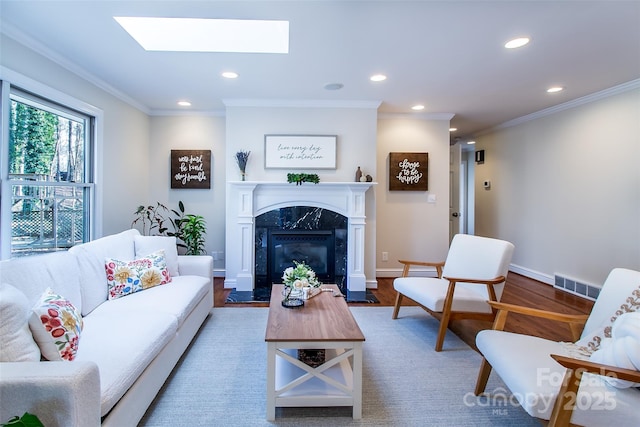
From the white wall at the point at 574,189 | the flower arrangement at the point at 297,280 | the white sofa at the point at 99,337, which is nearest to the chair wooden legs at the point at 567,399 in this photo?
the flower arrangement at the point at 297,280

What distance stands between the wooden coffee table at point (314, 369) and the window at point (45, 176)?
2329 mm

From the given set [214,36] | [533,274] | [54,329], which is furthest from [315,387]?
[533,274]

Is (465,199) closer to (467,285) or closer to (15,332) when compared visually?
(467,285)

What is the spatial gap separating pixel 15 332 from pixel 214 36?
2459 mm

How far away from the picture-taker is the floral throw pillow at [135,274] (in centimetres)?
241

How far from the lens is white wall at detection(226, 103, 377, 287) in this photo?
4078mm

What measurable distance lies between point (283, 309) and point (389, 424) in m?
0.94

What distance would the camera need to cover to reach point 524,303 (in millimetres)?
3646

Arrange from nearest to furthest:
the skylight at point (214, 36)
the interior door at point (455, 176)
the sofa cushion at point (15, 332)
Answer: the sofa cushion at point (15, 332) < the skylight at point (214, 36) < the interior door at point (455, 176)

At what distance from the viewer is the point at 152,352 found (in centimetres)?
169

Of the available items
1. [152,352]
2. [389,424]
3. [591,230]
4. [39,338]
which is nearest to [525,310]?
[389,424]

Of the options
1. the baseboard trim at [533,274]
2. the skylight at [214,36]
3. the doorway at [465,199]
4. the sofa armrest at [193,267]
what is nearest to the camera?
the skylight at [214,36]

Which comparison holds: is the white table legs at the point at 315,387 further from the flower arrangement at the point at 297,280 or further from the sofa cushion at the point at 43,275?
the sofa cushion at the point at 43,275

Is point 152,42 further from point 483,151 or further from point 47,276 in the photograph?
point 483,151
